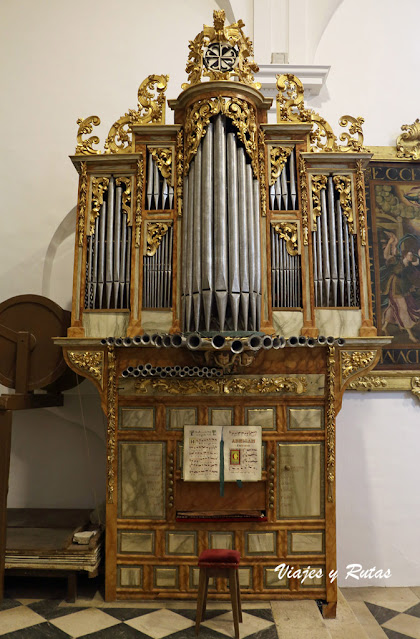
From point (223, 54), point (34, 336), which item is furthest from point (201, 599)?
point (223, 54)

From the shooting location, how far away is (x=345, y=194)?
203 inches

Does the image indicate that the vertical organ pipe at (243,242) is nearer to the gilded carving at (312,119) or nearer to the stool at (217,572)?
the gilded carving at (312,119)

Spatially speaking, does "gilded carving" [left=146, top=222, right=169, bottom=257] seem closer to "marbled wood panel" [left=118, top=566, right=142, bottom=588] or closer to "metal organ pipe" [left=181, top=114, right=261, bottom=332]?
"metal organ pipe" [left=181, top=114, right=261, bottom=332]

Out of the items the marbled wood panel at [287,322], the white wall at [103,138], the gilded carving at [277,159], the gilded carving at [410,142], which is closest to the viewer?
the marbled wood panel at [287,322]

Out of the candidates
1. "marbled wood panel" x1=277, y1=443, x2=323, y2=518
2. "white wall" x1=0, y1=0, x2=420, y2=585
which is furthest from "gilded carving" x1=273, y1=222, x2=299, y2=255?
"white wall" x1=0, y1=0, x2=420, y2=585

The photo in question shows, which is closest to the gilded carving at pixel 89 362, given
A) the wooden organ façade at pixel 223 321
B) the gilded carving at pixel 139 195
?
the wooden organ façade at pixel 223 321

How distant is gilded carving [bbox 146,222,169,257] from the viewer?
5.08m

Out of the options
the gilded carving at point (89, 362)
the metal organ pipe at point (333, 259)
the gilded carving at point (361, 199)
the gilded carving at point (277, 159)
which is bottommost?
the gilded carving at point (89, 362)

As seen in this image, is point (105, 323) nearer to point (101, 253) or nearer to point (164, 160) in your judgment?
point (101, 253)

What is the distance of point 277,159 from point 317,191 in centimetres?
50

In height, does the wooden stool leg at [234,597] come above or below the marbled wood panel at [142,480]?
below

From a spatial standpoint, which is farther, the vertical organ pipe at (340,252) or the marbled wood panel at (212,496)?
the vertical organ pipe at (340,252)

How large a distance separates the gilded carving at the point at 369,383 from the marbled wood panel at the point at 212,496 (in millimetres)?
1916

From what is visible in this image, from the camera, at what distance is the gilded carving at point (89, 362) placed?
4.91 m
